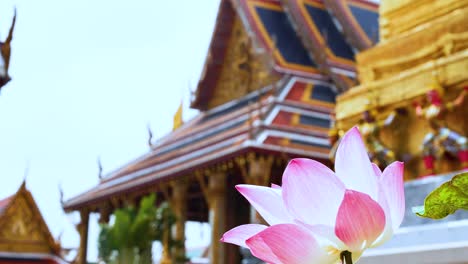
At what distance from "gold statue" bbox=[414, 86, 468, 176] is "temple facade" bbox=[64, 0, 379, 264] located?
301cm

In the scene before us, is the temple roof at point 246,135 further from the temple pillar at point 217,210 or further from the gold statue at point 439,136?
the gold statue at point 439,136

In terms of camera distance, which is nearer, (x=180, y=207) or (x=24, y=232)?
(x=24, y=232)

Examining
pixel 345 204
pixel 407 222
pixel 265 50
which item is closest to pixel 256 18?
pixel 265 50

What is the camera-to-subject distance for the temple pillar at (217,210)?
31.5 feet

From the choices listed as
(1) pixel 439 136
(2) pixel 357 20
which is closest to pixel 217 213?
(2) pixel 357 20

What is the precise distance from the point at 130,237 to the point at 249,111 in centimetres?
215

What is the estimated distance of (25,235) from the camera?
227 inches

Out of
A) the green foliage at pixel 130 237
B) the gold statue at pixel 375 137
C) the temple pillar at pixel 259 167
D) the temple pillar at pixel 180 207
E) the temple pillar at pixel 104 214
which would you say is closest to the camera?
the gold statue at pixel 375 137

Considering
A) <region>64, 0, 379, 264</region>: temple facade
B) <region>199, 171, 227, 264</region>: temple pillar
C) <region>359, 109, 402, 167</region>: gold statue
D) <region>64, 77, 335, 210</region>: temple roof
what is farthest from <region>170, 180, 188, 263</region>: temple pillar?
<region>359, 109, 402, 167</region>: gold statue

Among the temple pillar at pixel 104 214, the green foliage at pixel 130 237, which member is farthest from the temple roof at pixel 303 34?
the green foliage at pixel 130 237

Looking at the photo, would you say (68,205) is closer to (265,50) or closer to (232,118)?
(232,118)

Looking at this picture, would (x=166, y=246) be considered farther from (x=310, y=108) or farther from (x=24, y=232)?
(x=24, y=232)

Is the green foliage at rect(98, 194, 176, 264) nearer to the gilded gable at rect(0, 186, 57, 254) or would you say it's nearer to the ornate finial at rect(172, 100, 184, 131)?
the gilded gable at rect(0, 186, 57, 254)

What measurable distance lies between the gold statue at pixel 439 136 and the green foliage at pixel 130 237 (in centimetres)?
366
